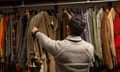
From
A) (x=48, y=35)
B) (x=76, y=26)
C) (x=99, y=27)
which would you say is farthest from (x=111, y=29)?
(x=76, y=26)

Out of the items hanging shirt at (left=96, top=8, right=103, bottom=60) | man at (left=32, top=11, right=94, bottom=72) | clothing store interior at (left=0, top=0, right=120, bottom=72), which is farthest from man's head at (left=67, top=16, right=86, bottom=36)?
hanging shirt at (left=96, top=8, right=103, bottom=60)

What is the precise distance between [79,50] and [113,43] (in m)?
1.61

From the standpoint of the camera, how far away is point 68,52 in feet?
7.33

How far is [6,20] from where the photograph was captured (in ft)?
13.4

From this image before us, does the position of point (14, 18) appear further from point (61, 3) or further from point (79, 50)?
point (79, 50)

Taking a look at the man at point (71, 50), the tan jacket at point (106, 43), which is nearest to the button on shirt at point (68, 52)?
the man at point (71, 50)

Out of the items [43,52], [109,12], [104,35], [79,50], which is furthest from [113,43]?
[79,50]

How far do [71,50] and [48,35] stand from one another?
159 cm

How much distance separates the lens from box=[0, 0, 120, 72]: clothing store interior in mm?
3723

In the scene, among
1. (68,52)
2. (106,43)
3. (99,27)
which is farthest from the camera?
(99,27)

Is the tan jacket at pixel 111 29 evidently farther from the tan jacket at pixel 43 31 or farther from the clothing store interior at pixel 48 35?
the tan jacket at pixel 43 31

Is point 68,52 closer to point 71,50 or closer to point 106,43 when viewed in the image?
point 71,50

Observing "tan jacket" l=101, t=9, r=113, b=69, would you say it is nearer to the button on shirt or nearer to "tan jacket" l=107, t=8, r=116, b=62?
"tan jacket" l=107, t=8, r=116, b=62

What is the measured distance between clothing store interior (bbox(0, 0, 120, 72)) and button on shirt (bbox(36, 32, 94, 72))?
1.38 m
